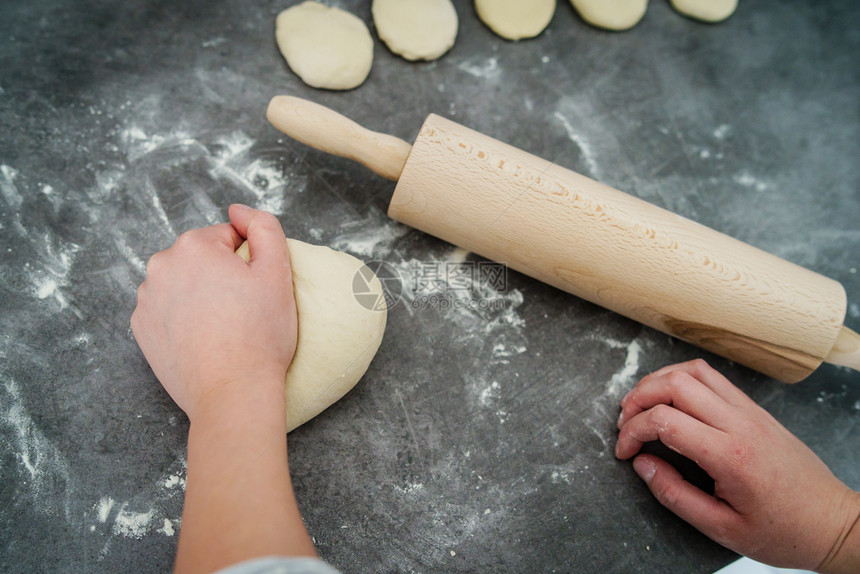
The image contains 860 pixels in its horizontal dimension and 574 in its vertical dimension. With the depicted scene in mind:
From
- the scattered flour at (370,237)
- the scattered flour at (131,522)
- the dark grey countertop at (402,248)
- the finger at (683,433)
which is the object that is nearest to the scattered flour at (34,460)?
the dark grey countertop at (402,248)

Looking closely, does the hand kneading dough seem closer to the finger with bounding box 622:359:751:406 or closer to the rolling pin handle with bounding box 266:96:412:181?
the rolling pin handle with bounding box 266:96:412:181

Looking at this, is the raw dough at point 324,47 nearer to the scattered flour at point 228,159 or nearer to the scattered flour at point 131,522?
the scattered flour at point 228,159

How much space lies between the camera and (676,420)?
1.30 metres

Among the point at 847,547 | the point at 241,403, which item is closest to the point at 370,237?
the point at 241,403

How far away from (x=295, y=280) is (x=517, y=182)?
1.94 feet

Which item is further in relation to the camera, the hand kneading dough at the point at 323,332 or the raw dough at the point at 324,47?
the raw dough at the point at 324,47

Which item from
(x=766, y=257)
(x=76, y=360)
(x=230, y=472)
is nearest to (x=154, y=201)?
(x=76, y=360)

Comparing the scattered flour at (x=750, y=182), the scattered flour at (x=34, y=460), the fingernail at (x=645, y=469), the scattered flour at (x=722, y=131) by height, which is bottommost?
the scattered flour at (x=34, y=460)

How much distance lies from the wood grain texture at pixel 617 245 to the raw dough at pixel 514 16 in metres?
0.65

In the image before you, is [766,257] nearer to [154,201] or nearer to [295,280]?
[295,280]

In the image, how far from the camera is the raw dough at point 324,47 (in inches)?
65.8

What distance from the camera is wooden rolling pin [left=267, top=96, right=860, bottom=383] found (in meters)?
1.36

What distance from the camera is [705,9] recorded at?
2.01m

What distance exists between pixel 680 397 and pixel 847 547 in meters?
0.49
